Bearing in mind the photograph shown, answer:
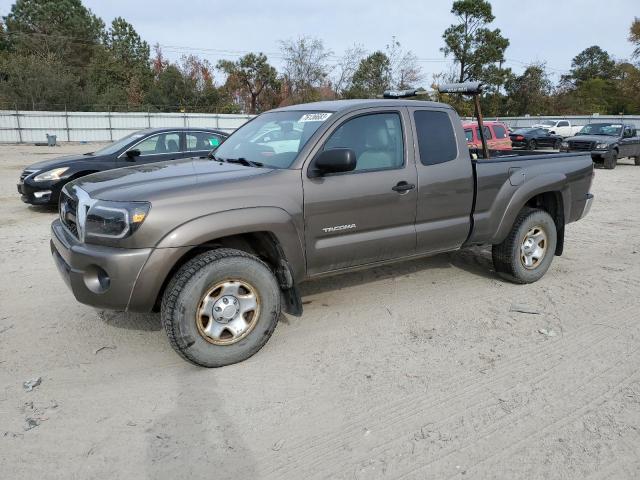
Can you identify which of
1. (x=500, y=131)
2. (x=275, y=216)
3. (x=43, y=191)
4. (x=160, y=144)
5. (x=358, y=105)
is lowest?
(x=43, y=191)

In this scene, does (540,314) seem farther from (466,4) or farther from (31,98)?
(466,4)

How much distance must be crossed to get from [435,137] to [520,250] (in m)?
1.58

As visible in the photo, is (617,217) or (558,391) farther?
(617,217)

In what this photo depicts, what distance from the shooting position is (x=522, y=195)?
4848 mm

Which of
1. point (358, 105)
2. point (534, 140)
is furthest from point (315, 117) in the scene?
point (534, 140)

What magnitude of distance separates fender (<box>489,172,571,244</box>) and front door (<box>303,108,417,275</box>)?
43.5 inches

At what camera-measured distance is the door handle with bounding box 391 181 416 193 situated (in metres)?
4.03

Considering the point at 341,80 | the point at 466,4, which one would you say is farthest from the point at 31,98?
the point at 466,4

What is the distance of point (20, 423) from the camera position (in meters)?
2.83

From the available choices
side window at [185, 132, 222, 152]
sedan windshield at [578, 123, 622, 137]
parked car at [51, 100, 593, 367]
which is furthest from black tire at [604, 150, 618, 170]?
parked car at [51, 100, 593, 367]

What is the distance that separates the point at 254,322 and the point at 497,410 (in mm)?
1659

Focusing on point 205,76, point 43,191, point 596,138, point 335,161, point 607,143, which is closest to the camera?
point 335,161

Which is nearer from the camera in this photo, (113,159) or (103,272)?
(103,272)

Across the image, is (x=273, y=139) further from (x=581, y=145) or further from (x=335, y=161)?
(x=581, y=145)
